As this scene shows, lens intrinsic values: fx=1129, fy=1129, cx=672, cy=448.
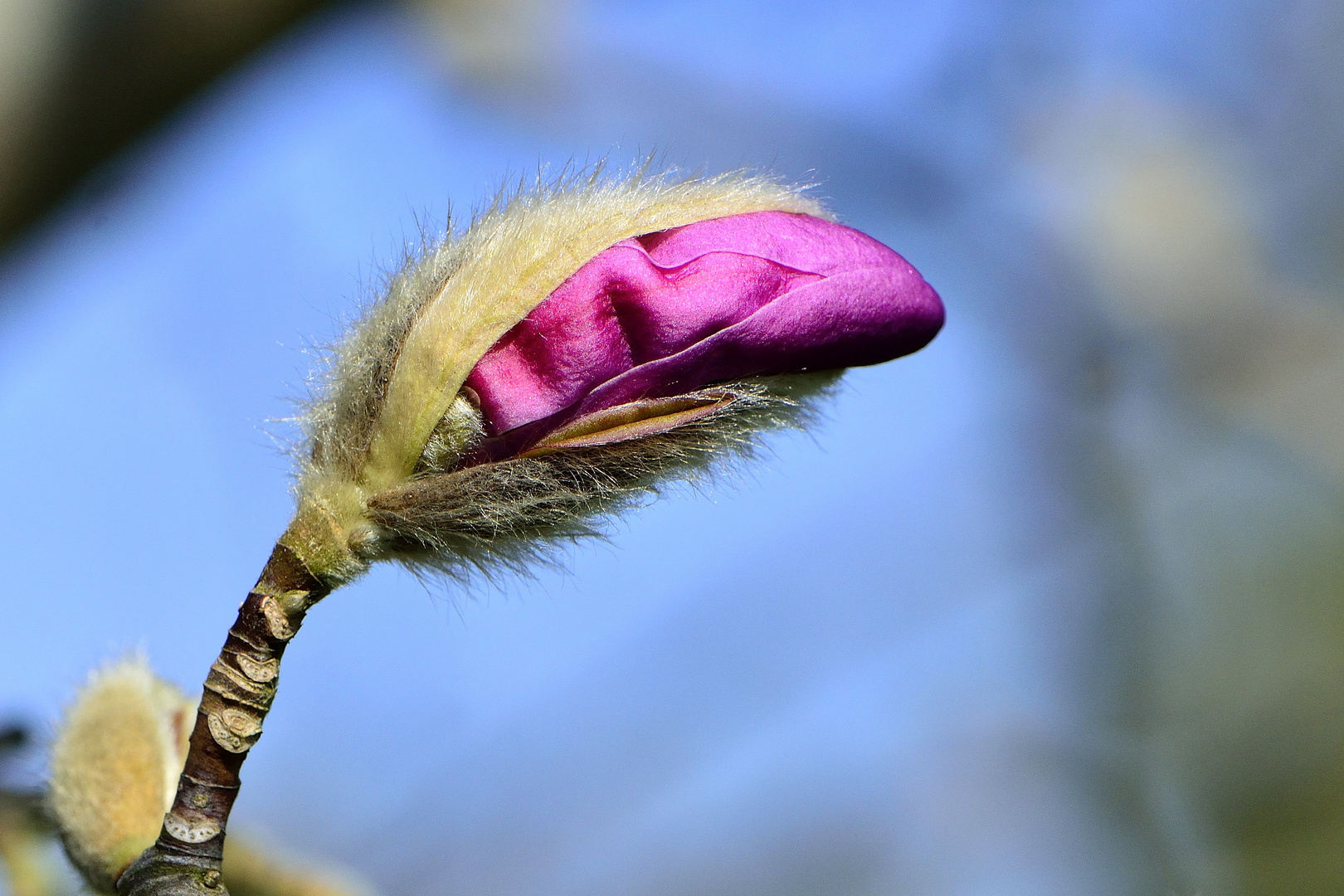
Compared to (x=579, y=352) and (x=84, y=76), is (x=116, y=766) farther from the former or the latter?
(x=84, y=76)

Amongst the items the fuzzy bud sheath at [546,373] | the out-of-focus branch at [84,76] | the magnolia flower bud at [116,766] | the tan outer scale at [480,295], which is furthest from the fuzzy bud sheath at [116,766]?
the out-of-focus branch at [84,76]

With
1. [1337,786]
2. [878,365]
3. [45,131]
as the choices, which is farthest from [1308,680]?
[45,131]

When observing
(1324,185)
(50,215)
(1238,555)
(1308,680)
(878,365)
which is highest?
(1324,185)

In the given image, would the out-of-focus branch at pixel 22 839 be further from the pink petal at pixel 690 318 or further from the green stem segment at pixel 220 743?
the pink petal at pixel 690 318

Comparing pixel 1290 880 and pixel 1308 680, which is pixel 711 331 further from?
pixel 1308 680

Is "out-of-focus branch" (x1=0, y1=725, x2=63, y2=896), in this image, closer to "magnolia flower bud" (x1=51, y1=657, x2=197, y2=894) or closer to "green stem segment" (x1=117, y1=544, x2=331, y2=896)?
"magnolia flower bud" (x1=51, y1=657, x2=197, y2=894)
